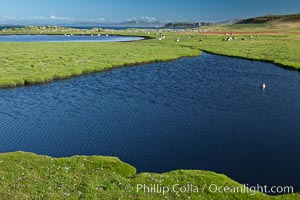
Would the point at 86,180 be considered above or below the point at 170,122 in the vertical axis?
above

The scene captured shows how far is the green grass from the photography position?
1925 cm

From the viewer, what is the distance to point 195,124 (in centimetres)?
3431

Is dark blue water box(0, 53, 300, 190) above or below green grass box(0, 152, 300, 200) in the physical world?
below

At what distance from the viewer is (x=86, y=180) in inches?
818

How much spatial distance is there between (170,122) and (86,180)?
1573 cm

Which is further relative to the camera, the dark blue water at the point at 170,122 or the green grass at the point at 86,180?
the dark blue water at the point at 170,122

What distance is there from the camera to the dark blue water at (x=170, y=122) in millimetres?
26234

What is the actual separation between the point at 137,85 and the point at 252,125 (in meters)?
23.6

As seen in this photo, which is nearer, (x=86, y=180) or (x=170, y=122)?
(x=86, y=180)

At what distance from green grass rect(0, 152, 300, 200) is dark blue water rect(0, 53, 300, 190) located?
2697 millimetres

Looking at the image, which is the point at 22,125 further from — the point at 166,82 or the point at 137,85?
the point at 166,82

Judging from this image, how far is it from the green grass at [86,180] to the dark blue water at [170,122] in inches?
106

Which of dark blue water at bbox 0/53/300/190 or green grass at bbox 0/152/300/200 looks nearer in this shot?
green grass at bbox 0/152/300/200

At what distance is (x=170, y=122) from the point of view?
35219 millimetres
